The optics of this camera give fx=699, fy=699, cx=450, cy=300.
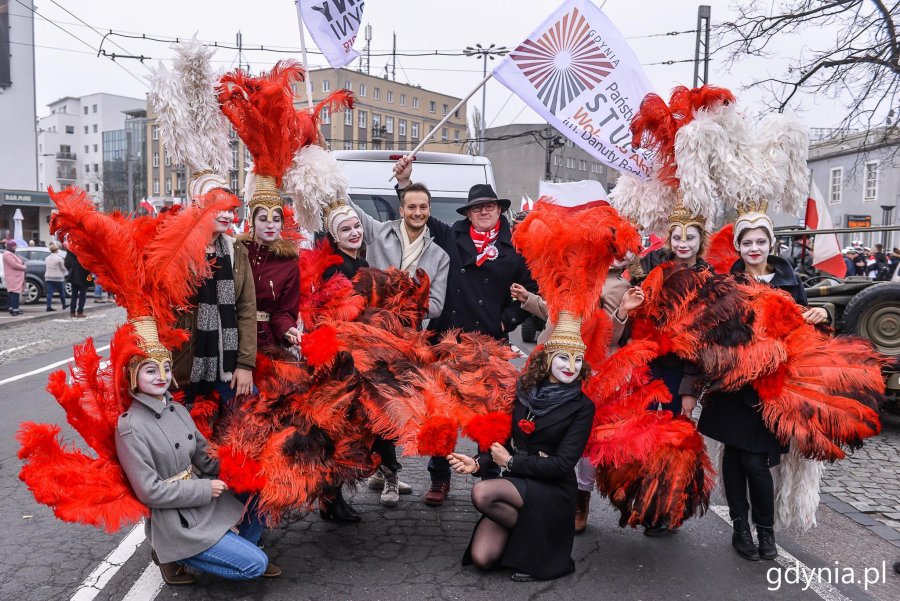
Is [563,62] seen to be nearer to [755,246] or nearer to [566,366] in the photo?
[755,246]

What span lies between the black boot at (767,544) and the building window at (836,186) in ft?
113

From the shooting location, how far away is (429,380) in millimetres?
3836

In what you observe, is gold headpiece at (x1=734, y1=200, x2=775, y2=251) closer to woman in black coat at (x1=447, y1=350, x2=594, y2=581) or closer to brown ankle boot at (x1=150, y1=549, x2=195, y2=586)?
woman in black coat at (x1=447, y1=350, x2=594, y2=581)

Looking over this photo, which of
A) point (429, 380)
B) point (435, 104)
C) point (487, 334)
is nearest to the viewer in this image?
point (429, 380)

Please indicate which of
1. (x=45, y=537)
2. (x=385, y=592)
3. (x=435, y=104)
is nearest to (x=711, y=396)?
(x=385, y=592)

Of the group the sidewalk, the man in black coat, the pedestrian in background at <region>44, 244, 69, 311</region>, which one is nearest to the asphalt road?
the man in black coat

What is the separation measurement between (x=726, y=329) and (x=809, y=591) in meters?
1.43

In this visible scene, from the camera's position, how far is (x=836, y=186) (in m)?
34.2

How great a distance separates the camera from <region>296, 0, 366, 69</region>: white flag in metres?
6.06

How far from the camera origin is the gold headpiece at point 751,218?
417 centimetres

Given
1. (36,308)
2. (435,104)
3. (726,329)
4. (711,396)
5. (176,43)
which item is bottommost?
(36,308)

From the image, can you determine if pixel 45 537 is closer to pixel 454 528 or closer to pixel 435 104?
pixel 454 528

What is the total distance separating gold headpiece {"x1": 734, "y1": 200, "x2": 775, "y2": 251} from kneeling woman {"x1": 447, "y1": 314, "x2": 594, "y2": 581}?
1355 mm

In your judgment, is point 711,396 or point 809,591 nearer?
point 809,591
